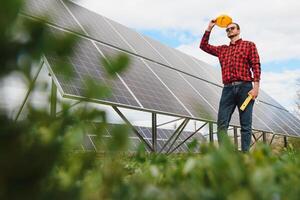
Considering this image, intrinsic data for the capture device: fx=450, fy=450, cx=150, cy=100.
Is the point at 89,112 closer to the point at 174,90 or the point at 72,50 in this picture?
the point at 72,50

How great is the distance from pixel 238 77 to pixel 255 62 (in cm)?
31

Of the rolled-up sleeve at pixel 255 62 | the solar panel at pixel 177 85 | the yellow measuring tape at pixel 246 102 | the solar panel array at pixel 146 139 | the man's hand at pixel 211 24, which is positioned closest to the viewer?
the solar panel array at pixel 146 139

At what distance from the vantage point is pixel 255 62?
19.7 feet

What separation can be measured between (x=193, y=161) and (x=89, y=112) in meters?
0.49

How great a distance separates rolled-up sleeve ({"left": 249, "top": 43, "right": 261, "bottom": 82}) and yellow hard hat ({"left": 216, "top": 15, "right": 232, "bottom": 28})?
51 cm

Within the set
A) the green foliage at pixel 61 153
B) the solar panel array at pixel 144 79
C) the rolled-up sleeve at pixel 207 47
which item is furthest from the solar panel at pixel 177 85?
the green foliage at pixel 61 153

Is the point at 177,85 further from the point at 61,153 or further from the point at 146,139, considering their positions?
the point at 61,153

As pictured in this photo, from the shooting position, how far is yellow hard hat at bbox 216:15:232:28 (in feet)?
20.7

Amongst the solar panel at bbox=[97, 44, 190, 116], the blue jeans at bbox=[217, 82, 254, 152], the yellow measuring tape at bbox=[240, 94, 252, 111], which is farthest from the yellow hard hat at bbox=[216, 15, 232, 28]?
the solar panel at bbox=[97, 44, 190, 116]

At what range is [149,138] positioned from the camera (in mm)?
14617

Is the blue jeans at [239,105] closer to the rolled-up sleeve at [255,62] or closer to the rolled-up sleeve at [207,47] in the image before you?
the rolled-up sleeve at [255,62]

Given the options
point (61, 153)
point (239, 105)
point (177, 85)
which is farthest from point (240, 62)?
point (61, 153)

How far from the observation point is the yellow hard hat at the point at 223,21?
6.32 meters

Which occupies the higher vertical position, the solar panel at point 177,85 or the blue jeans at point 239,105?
the blue jeans at point 239,105
